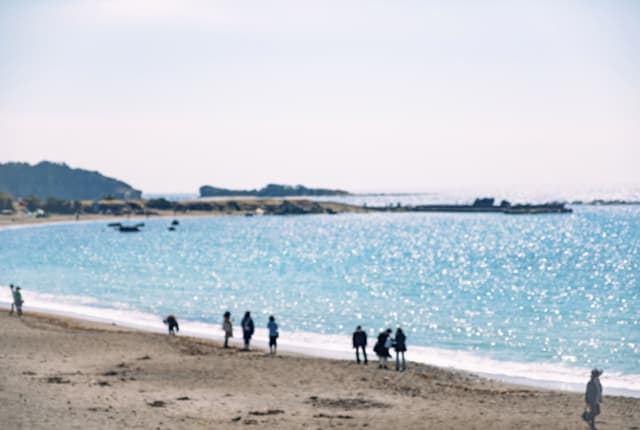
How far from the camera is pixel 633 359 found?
28578 millimetres

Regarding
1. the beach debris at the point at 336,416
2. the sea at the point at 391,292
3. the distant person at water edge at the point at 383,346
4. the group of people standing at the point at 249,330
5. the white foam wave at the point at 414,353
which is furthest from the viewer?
the sea at the point at 391,292

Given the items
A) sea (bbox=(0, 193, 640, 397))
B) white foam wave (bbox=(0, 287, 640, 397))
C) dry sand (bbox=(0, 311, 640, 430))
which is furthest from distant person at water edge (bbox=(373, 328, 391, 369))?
sea (bbox=(0, 193, 640, 397))

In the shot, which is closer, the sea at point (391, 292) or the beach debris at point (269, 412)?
the beach debris at point (269, 412)

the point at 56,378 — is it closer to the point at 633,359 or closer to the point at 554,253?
A: the point at 633,359

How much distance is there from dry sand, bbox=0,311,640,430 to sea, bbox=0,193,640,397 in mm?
4275

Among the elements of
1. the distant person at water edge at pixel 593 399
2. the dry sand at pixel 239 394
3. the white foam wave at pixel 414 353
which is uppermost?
the distant person at water edge at pixel 593 399

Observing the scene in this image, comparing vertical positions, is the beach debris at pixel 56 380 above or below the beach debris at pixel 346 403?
above

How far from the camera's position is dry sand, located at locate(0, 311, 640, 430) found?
1639 cm

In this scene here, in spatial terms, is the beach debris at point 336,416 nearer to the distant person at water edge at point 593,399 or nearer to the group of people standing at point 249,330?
the distant person at water edge at point 593,399

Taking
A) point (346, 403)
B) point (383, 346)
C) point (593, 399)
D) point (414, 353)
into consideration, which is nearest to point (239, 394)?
point (346, 403)

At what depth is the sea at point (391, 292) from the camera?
30844 mm

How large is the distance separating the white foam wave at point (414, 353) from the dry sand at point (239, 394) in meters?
2.13

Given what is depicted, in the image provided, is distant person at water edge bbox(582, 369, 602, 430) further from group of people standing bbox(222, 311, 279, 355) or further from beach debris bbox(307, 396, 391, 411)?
group of people standing bbox(222, 311, 279, 355)

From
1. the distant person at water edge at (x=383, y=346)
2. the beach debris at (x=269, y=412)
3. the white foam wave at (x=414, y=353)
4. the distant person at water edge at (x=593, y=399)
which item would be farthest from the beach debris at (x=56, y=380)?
the distant person at water edge at (x=593, y=399)
